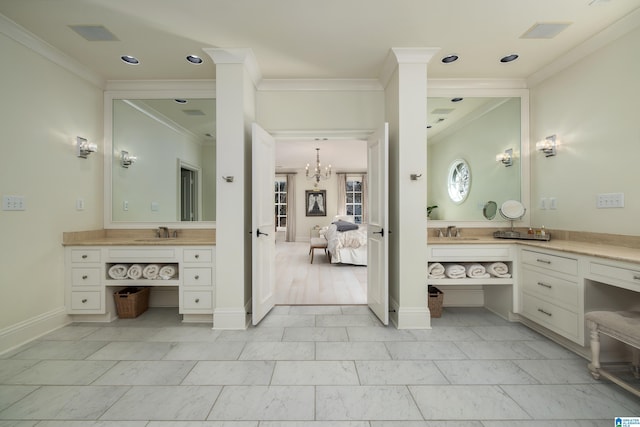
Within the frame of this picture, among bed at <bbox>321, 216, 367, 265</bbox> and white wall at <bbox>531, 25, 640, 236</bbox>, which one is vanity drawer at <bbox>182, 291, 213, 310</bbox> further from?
white wall at <bbox>531, 25, 640, 236</bbox>

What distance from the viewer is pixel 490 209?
3.48 m

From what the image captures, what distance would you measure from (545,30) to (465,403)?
300cm

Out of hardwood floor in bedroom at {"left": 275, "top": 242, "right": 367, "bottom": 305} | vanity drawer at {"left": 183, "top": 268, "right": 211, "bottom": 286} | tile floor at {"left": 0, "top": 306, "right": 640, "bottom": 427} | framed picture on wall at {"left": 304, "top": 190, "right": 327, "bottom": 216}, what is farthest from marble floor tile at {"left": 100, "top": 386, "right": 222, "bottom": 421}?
framed picture on wall at {"left": 304, "top": 190, "right": 327, "bottom": 216}

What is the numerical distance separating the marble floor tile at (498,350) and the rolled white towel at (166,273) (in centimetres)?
278

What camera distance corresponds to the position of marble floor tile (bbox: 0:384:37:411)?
1767 millimetres

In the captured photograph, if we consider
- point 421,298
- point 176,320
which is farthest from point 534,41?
point 176,320

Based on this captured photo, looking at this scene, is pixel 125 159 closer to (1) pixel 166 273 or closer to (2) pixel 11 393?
(1) pixel 166 273

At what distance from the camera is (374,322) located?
301 cm

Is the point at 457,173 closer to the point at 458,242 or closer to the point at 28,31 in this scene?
the point at 458,242

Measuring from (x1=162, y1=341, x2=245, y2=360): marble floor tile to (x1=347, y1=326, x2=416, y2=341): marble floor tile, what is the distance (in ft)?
3.29

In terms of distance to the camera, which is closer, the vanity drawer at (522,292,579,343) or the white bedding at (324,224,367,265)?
the vanity drawer at (522,292,579,343)

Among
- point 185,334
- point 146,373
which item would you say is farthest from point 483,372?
point 185,334

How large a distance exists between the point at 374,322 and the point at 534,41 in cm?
304

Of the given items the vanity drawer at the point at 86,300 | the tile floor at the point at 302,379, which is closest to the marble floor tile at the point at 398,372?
the tile floor at the point at 302,379
